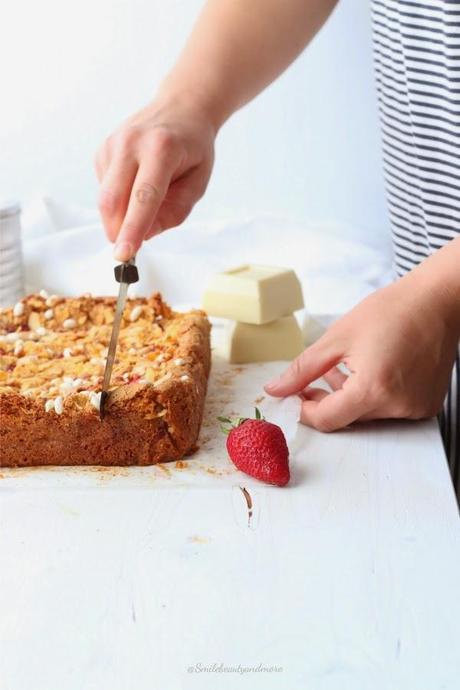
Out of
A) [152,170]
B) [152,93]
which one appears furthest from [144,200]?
[152,93]

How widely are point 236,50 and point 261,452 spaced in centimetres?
80

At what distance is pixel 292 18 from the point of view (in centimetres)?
189

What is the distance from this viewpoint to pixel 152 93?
2.64 metres

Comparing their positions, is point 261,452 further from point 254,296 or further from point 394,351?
point 254,296

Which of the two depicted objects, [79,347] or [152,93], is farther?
[152,93]

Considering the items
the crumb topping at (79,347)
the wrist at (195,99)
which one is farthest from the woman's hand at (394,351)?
the wrist at (195,99)

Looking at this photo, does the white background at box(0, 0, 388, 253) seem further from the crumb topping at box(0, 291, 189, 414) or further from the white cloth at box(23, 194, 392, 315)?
the crumb topping at box(0, 291, 189, 414)

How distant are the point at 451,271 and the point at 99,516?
0.59 metres

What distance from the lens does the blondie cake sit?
1459 mm

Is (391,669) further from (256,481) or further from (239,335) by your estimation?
(239,335)

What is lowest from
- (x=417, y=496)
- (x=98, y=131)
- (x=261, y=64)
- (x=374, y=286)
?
(x=374, y=286)

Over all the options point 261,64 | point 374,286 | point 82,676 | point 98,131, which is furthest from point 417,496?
point 98,131

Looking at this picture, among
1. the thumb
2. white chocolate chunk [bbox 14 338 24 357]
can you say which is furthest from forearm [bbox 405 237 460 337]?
white chocolate chunk [bbox 14 338 24 357]

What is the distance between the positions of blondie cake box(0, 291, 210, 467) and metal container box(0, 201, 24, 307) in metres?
0.53
